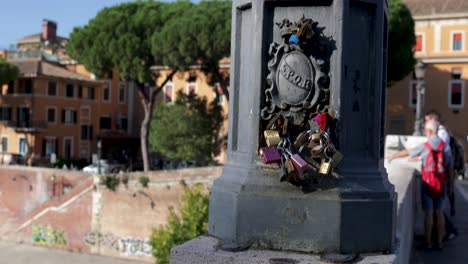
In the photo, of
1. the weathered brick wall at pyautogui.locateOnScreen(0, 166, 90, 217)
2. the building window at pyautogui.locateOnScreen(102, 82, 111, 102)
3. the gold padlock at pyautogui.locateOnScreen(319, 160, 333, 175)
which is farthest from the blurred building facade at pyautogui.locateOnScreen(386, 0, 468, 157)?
the gold padlock at pyautogui.locateOnScreen(319, 160, 333, 175)

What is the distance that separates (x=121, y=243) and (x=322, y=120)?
58.8 ft

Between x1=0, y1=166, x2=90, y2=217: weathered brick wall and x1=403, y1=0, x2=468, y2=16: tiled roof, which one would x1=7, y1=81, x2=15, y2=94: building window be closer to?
x1=0, y1=166, x2=90, y2=217: weathered brick wall

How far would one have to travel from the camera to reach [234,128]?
2727 mm

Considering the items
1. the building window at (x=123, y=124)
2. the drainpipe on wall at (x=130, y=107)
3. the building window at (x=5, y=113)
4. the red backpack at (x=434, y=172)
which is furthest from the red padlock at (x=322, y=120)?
the drainpipe on wall at (x=130, y=107)

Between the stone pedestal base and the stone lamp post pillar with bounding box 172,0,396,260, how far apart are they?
0.17 feet

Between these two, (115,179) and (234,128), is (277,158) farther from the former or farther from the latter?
(115,179)

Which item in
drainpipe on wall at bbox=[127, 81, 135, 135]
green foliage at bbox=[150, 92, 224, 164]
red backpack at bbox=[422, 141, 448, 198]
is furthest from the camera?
drainpipe on wall at bbox=[127, 81, 135, 135]

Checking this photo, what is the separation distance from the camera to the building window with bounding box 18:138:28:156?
3091 centimetres

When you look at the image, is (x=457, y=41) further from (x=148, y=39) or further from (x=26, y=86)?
(x=26, y=86)

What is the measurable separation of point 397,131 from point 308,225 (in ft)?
92.5

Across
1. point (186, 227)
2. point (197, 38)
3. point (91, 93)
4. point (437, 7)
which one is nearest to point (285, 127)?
point (186, 227)

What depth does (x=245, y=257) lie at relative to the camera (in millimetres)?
2254

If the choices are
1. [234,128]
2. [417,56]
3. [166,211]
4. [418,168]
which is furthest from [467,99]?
[234,128]

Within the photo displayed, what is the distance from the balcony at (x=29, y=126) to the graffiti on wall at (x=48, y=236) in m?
9.99
